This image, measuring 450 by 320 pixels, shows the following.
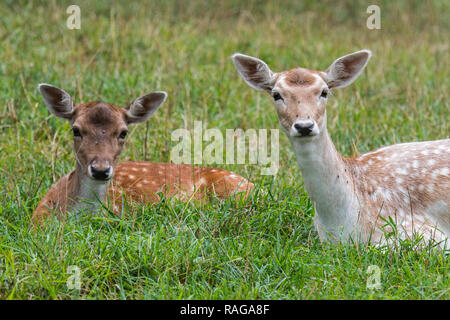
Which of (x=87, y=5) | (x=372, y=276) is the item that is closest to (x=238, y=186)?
(x=372, y=276)

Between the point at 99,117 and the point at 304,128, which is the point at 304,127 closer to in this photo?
Answer: the point at 304,128

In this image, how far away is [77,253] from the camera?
4.20 meters

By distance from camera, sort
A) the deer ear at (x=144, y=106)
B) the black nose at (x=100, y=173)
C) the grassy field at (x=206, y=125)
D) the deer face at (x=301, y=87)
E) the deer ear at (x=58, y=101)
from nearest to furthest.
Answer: the grassy field at (x=206, y=125) → the deer face at (x=301, y=87) → the black nose at (x=100, y=173) → the deer ear at (x=58, y=101) → the deer ear at (x=144, y=106)

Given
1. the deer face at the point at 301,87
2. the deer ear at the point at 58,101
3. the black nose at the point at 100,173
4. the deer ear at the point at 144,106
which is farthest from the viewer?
the deer ear at the point at 144,106

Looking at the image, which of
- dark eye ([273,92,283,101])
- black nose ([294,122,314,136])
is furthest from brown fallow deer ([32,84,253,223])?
black nose ([294,122,314,136])

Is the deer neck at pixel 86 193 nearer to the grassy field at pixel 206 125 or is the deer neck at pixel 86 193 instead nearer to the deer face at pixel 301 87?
the grassy field at pixel 206 125

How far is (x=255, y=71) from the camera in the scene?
485cm

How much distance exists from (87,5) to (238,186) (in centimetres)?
612

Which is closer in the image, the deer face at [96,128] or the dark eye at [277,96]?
the dark eye at [277,96]

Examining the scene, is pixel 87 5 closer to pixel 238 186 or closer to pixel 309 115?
pixel 238 186

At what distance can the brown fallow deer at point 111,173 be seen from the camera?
195 inches

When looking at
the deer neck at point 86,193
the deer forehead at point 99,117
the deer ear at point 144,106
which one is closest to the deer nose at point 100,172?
the deer neck at point 86,193

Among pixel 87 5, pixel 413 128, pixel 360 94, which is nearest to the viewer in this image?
pixel 413 128

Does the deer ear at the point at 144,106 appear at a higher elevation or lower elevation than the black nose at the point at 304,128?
higher
